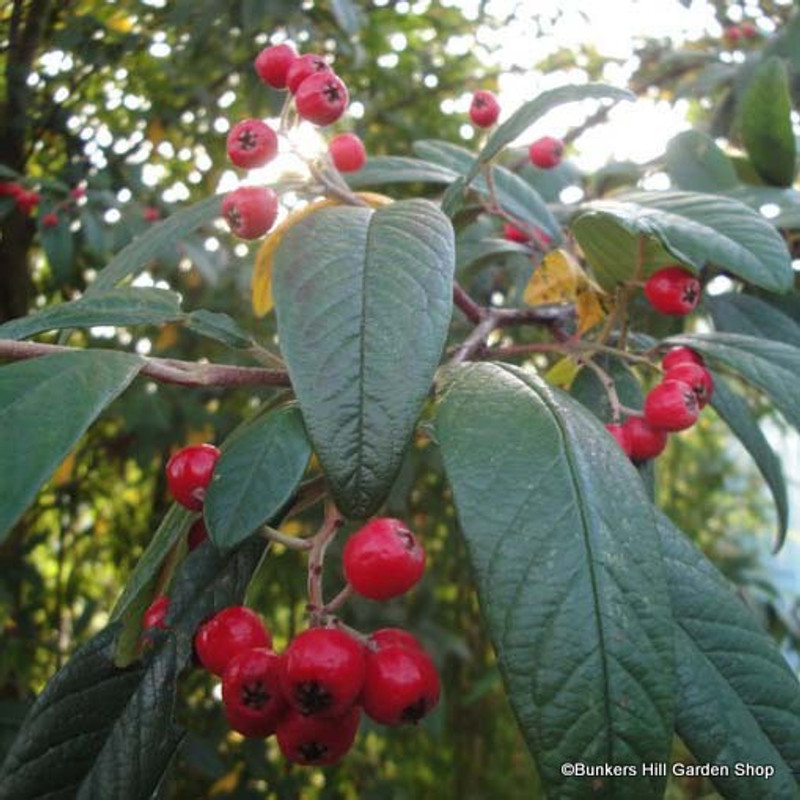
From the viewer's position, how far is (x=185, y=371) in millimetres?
602

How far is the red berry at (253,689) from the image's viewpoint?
561 millimetres

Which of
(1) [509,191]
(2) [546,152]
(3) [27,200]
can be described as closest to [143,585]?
(1) [509,191]

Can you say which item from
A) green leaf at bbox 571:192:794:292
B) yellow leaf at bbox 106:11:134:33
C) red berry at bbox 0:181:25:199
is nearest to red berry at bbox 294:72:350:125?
green leaf at bbox 571:192:794:292

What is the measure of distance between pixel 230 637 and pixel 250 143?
0.39 m

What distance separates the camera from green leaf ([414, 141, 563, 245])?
39.7 inches

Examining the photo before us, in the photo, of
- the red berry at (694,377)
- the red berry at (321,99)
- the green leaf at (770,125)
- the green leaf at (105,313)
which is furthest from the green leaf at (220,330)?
the green leaf at (770,125)

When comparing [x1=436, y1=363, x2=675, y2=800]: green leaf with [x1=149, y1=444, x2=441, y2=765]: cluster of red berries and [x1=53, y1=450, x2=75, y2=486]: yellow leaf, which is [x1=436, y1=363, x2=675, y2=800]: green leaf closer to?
[x1=149, y1=444, x2=441, y2=765]: cluster of red berries

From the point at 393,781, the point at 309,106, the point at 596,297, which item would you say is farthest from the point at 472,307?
the point at 393,781

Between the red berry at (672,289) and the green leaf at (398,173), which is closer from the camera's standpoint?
the red berry at (672,289)

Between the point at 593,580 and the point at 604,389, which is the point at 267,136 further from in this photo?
the point at 593,580

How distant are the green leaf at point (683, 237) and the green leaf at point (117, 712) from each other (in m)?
0.38

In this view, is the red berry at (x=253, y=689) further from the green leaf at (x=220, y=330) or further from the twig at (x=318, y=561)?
the green leaf at (x=220, y=330)

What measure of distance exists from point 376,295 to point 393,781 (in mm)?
1734

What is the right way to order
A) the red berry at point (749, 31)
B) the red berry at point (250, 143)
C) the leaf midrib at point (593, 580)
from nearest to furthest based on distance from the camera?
the leaf midrib at point (593, 580) → the red berry at point (250, 143) → the red berry at point (749, 31)
